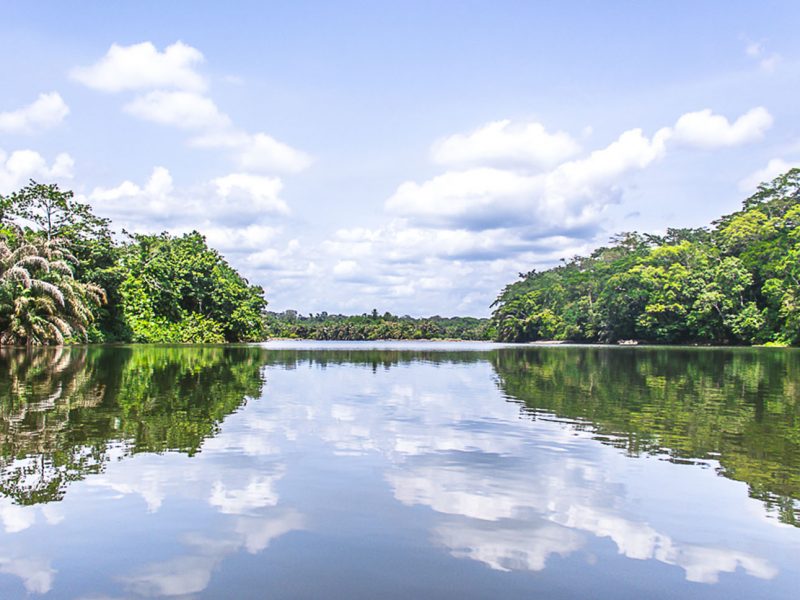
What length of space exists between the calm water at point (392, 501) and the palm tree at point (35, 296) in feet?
111

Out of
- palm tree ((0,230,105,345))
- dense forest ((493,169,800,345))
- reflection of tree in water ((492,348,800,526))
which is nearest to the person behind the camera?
reflection of tree in water ((492,348,800,526))

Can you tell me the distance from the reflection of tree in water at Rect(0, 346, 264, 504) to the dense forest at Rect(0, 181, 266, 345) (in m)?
25.1

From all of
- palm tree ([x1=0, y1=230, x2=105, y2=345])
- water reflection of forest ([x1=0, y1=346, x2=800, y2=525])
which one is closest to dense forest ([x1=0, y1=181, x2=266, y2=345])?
palm tree ([x1=0, y1=230, x2=105, y2=345])

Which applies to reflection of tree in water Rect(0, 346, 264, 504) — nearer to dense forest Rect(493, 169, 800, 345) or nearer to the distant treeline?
dense forest Rect(493, 169, 800, 345)

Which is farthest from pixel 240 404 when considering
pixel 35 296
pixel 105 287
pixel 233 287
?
pixel 233 287

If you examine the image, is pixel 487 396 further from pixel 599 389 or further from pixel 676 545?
pixel 676 545

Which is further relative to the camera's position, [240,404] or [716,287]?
[716,287]

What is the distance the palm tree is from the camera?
43.9 m

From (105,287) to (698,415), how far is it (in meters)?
57.8

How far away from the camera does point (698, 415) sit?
1432cm

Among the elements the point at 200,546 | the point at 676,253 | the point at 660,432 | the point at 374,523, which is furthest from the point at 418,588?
the point at 676,253

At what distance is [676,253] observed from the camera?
85.9 metres

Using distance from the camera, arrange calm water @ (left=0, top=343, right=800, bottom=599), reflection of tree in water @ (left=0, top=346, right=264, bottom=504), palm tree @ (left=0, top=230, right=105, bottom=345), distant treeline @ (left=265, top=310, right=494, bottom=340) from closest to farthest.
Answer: calm water @ (left=0, top=343, right=800, bottom=599) → reflection of tree in water @ (left=0, top=346, right=264, bottom=504) → palm tree @ (left=0, top=230, right=105, bottom=345) → distant treeline @ (left=265, top=310, right=494, bottom=340)

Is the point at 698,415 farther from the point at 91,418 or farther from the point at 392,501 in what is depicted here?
the point at 91,418
